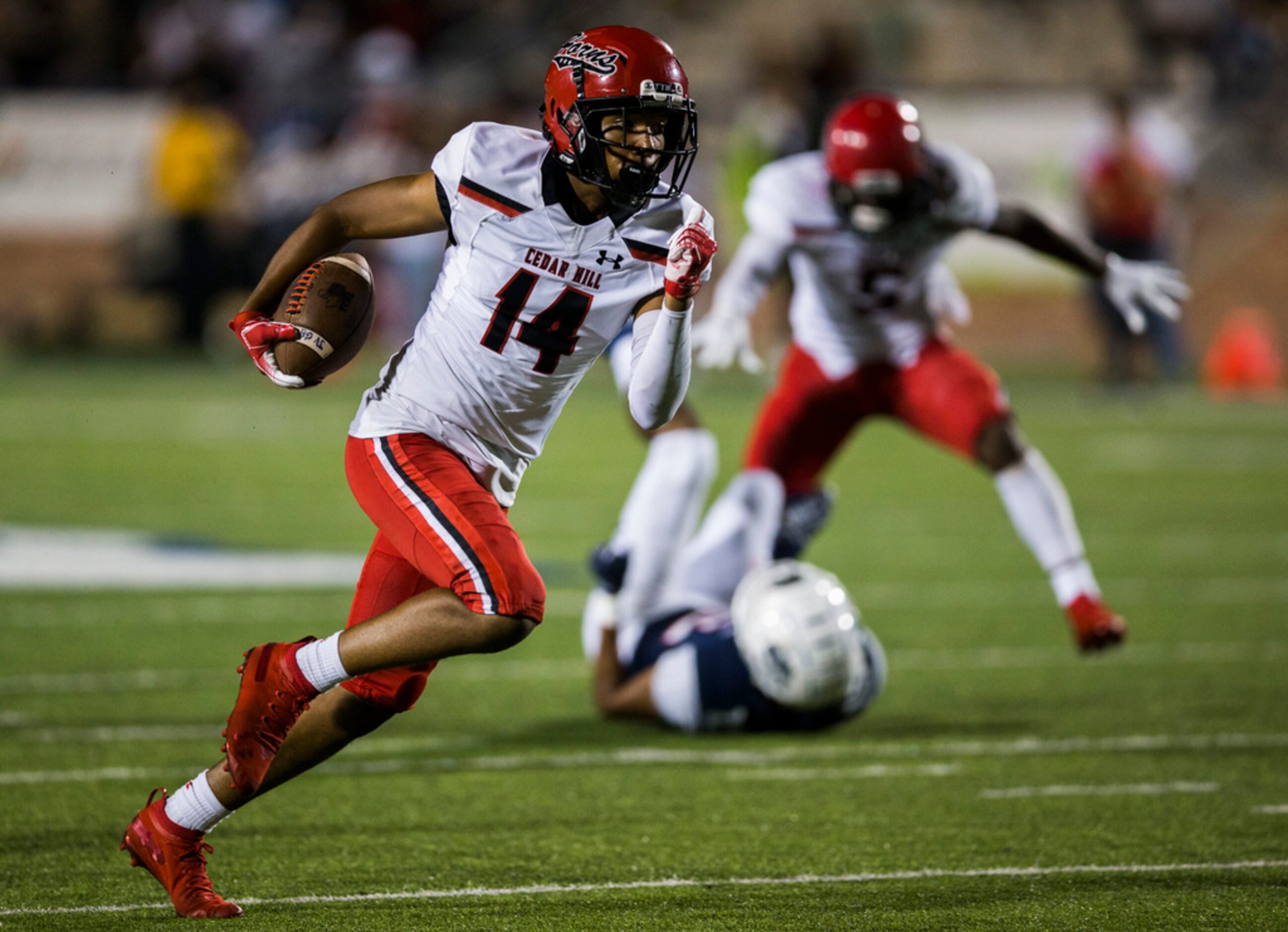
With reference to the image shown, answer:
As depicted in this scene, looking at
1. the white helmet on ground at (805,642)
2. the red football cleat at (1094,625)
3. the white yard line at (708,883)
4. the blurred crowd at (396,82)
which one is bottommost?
the blurred crowd at (396,82)

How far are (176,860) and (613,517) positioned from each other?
6087 millimetres

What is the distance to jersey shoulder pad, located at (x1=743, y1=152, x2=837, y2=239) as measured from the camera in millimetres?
6379

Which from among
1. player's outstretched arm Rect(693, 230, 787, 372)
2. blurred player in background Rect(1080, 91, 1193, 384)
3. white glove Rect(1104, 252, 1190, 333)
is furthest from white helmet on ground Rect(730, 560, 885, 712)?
blurred player in background Rect(1080, 91, 1193, 384)

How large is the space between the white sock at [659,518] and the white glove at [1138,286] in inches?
60.1

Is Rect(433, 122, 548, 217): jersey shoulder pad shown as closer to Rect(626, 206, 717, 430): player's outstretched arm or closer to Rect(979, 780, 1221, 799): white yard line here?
Rect(626, 206, 717, 430): player's outstretched arm

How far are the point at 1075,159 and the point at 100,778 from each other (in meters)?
13.8

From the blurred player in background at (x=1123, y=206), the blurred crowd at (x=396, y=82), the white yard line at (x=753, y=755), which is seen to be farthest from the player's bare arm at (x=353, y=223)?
the blurred crowd at (x=396, y=82)

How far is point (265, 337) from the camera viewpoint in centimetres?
384

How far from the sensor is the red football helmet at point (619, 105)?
12.6ft

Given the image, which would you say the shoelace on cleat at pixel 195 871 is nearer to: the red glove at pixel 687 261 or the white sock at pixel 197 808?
the white sock at pixel 197 808

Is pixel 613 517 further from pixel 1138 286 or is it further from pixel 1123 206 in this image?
pixel 1123 206

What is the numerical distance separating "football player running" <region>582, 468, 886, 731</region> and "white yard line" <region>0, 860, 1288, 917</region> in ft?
4.01

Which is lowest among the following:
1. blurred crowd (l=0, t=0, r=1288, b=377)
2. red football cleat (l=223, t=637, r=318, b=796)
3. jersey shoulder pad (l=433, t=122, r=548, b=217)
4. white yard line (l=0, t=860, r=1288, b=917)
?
blurred crowd (l=0, t=0, r=1288, b=377)

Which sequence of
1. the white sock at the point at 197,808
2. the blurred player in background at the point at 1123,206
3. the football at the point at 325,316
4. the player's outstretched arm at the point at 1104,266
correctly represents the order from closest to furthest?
the white sock at the point at 197,808, the football at the point at 325,316, the player's outstretched arm at the point at 1104,266, the blurred player in background at the point at 1123,206
